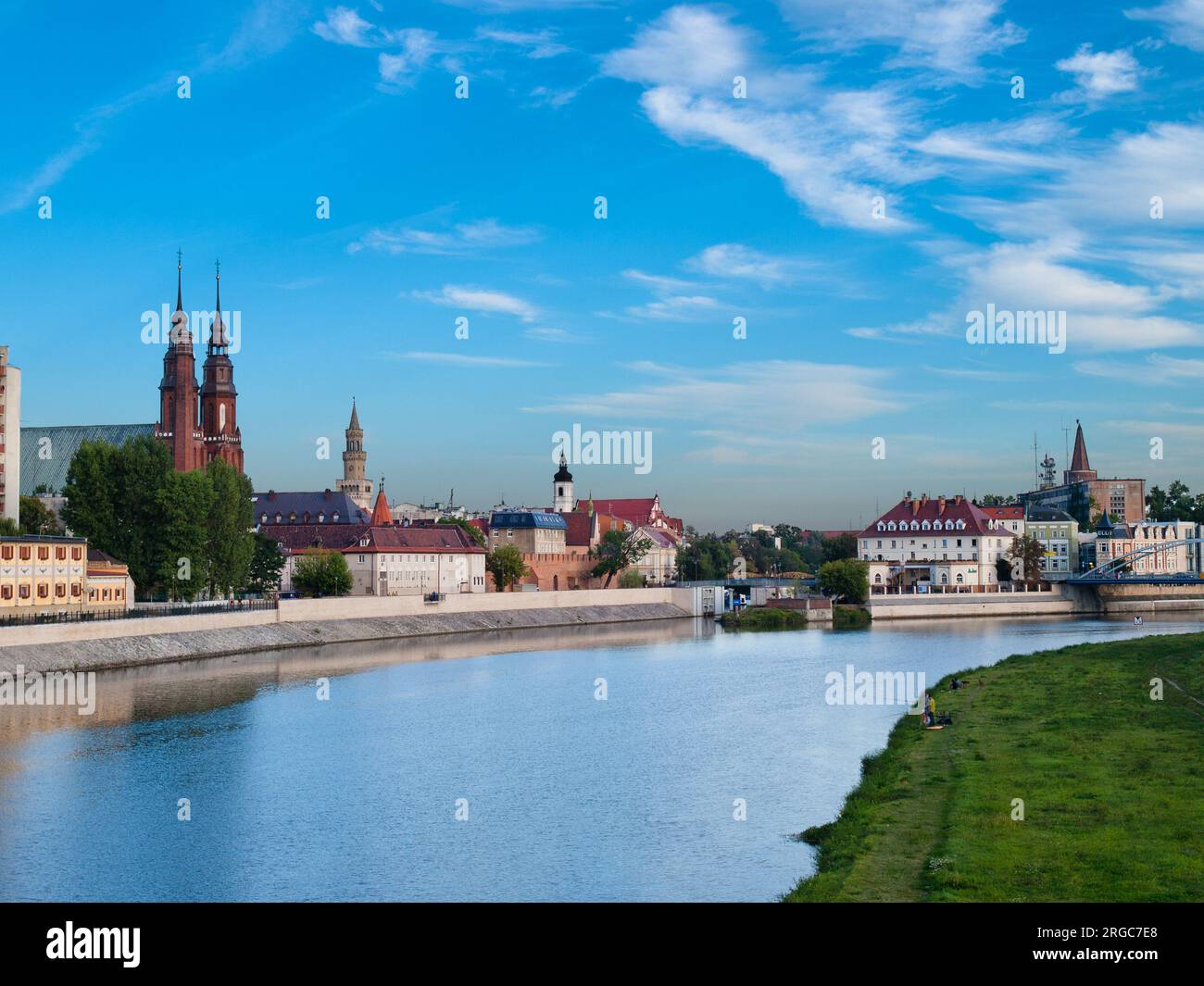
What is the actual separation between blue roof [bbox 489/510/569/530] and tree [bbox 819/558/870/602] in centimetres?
3121

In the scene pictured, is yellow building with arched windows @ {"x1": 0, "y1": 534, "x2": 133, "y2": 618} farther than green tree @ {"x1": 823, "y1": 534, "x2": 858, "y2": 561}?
No

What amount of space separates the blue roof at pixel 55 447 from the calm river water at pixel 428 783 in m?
52.6

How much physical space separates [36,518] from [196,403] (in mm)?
27213

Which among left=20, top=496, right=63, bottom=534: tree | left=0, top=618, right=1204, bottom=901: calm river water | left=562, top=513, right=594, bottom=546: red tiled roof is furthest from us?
left=562, top=513, right=594, bottom=546: red tiled roof

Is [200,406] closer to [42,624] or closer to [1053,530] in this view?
[42,624]

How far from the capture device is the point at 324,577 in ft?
281

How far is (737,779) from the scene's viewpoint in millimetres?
29109

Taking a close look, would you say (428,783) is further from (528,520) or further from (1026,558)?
(528,520)

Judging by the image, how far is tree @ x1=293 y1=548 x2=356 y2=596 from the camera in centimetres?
8569

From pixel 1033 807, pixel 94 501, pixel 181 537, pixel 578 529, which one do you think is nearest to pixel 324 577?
pixel 181 537

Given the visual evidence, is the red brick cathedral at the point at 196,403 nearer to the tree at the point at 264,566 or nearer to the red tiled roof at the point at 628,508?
the tree at the point at 264,566

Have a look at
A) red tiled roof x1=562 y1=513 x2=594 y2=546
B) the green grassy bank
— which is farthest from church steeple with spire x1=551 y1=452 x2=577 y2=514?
the green grassy bank

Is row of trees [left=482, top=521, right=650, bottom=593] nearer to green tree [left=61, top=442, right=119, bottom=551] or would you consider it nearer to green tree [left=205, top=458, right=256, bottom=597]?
green tree [left=205, top=458, right=256, bottom=597]

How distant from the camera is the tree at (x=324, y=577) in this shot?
3374 inches
